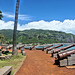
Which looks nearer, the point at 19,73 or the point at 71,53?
the point at 19,73

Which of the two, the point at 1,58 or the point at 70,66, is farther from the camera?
the point at 1,58

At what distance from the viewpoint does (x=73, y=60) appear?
8742 mm

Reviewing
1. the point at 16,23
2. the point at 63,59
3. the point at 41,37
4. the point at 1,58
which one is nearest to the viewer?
the point at 63,59

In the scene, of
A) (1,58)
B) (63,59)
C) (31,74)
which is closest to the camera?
(31,74)

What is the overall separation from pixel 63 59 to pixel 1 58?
6.19m

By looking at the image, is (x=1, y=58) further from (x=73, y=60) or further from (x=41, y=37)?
(x=41, y=37)

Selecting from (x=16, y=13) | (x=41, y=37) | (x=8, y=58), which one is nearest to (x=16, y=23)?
(x=16, y=13)

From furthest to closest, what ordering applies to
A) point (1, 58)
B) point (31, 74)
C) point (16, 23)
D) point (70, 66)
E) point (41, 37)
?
point (41, 37) → point (16, 23) → point (1, 58) → point (70, 66) → point (31, 74)

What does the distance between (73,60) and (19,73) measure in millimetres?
4370

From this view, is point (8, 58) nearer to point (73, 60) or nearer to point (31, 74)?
point (31, 74)

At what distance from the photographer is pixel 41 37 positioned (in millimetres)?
161750

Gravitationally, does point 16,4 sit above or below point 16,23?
above

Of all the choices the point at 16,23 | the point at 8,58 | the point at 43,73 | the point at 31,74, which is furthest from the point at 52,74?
the point at 16,23

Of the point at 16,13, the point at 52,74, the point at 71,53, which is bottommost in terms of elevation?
the point at 52,74
